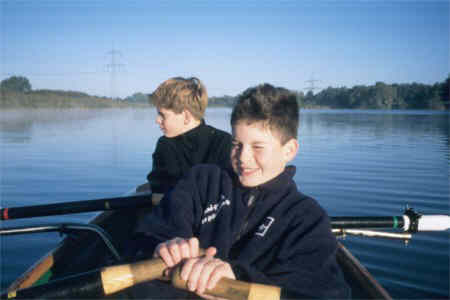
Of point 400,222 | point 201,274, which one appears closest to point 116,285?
point 201,274

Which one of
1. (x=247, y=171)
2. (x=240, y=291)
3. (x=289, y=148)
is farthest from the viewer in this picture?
(x=289, y=148)

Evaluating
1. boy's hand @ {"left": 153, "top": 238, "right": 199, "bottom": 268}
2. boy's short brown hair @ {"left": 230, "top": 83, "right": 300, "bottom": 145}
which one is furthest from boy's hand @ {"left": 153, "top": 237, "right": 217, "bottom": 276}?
boy's short brown hair @ {"left": 230, "top": 83, "right": 300, "bottom": 145}

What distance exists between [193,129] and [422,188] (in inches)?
312

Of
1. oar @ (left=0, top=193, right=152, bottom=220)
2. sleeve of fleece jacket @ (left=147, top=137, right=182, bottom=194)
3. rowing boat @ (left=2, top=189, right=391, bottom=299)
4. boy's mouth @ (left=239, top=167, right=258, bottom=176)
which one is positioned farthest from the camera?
sleeve of fleece jacket @ (left=147, top=137, right=182, bottom=194)

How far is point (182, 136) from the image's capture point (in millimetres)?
3902

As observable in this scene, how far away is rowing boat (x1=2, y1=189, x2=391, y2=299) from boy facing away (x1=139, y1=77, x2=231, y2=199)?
902mm

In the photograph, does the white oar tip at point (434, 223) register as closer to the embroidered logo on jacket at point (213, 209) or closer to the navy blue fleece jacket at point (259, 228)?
the navy blue fleece jacket at point (259, 228)

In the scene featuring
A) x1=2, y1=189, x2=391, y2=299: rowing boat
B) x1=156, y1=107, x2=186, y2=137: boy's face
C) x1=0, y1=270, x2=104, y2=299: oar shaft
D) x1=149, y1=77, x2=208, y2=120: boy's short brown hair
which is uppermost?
x1=149, y1=77, x2=208, y2=120: boy's short brown hair

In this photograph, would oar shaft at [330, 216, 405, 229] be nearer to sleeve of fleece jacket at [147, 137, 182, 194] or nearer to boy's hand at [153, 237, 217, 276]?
sleeve of fleece jacket at [147, 137, 182, 194]

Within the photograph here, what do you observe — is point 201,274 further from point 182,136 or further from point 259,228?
point 182,136

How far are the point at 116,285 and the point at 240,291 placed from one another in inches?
21.6

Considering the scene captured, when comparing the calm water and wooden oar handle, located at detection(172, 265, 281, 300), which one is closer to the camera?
wooden oar handle, located at detection(172, 265, 281, 300)

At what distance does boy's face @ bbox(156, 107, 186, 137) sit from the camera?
12.5 ft

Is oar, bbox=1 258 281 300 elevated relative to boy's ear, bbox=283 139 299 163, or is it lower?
lower
